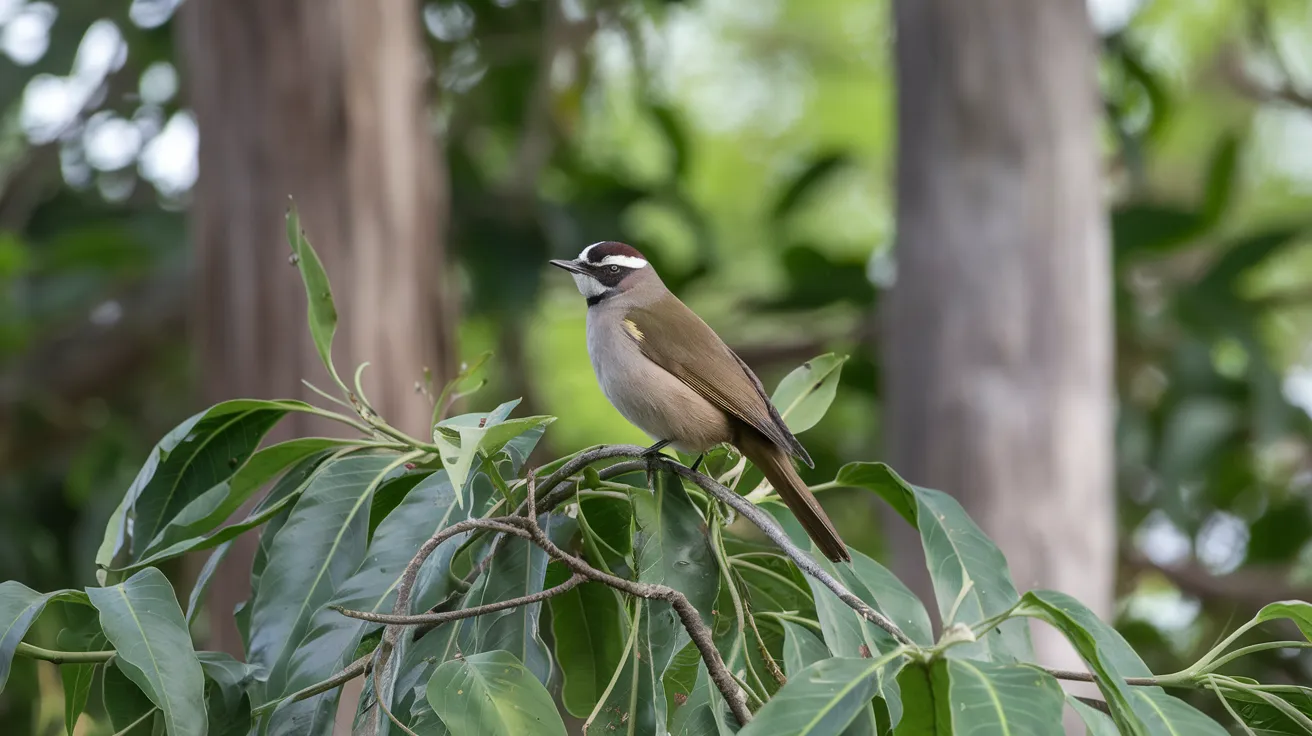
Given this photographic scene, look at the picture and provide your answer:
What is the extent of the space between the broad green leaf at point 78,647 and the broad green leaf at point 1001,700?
4.53 feet

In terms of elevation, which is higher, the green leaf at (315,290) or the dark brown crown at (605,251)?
the green leaf at (315,290)

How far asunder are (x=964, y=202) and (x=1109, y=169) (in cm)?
427

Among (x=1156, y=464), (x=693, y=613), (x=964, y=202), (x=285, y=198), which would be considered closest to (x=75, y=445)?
(x=285, y=198)

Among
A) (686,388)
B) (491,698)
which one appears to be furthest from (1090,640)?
(686,388)

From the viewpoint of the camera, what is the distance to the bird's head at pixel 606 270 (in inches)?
151

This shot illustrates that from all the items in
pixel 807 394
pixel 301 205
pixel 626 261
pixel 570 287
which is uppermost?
pixel 301 205

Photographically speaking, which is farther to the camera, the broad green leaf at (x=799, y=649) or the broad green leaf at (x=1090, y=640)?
the broad green leaf at (x=799, y=649)

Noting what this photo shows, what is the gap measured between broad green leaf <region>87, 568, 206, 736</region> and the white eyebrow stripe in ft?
7.17

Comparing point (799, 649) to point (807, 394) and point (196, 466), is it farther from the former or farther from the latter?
point (196, 466)

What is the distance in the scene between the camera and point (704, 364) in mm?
3104

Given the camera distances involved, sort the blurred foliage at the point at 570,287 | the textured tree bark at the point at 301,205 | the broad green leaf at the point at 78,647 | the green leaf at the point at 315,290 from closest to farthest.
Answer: the broad green leaf at the point at 78,647, the green leaf at the point at 315,290, the textured tree bark at the point at 301,205, the blurred foliage at the point at 570,287

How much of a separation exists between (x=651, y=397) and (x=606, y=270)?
0.88 meters

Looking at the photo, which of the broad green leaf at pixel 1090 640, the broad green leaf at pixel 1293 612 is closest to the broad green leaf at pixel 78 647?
the broad green leaf at pixel 1090 640

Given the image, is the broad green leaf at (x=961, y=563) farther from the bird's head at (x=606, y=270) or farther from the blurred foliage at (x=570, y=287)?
the blurred foliage at (x=570, y=287)
